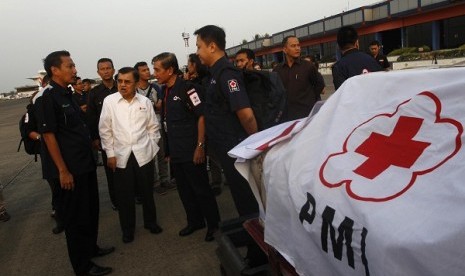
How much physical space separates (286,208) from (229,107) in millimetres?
1358

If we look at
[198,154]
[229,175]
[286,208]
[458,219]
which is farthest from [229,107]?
[458,219]

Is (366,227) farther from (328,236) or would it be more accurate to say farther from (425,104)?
(425,104)

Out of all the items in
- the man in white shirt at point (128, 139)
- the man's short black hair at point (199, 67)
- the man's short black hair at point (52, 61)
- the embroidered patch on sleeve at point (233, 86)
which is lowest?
the man in white shirt at point (128, 139)

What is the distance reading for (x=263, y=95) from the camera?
9.71 feet

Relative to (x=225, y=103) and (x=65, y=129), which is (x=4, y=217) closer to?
(x=65, y=129)

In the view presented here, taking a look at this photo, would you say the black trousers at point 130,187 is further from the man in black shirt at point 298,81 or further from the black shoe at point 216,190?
the man in black shirt at point 298,81

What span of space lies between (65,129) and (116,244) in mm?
1423

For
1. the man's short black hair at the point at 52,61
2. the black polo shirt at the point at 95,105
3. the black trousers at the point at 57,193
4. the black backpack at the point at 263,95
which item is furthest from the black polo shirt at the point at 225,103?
the black polo shirt at the point at 95,105

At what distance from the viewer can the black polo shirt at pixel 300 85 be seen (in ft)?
15.9

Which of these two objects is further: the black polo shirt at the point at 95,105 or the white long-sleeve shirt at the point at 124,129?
the black polo shirt at the point at 95,105

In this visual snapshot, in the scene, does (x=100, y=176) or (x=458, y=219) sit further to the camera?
(x=100, y=176)

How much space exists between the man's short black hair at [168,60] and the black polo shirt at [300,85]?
1644 mm

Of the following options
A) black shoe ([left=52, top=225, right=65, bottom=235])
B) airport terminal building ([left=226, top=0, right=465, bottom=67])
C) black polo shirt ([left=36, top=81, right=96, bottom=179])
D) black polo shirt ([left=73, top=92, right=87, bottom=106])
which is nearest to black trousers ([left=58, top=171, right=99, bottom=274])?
black polo shirt ([left=36, top=81, right=96, bottom=179])

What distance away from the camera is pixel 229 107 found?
2941 mm
